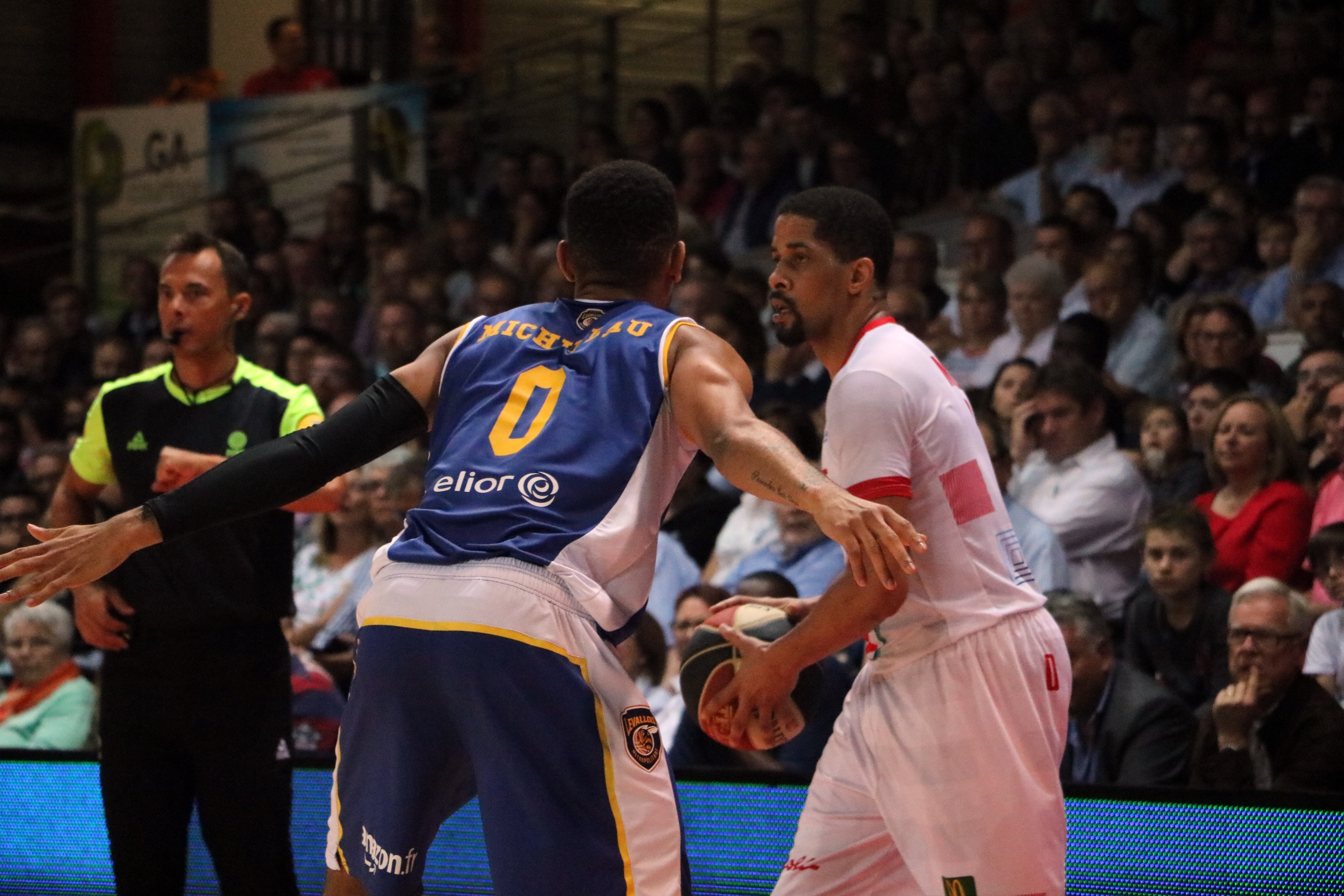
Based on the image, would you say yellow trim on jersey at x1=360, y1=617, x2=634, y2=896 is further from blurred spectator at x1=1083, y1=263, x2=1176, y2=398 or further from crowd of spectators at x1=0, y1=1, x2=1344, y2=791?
blurred spectator at x1=1083, y1=263, x2=1176, y2=398

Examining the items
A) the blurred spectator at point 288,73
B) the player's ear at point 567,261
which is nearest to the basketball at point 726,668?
the player's ear at point 567,261

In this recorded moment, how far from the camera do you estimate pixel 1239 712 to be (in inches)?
222

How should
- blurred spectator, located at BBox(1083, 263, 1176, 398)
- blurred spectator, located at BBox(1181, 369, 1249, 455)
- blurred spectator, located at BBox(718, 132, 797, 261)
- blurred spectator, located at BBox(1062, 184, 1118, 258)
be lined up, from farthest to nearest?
blurred spectator, located at BBox(718, 132, 797, 261)
blurred spectator, located at BBox(1062, 184, 1118, 258)
blurred spectator, located at BBox(1083, 263, 1176, 398)
blurred spectator, located at BBox(1181, 369, 1249, 455)

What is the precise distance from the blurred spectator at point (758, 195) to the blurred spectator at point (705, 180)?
0.73 feet

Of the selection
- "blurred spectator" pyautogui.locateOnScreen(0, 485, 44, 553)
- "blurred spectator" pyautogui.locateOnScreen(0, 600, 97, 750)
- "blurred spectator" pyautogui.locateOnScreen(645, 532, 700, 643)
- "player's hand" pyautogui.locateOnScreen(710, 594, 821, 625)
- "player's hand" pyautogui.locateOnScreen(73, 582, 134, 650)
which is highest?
"player's hand" pyautogui.locateOnScreen(710, 594, 821, 625)

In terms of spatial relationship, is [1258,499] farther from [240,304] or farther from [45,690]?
[45,690]

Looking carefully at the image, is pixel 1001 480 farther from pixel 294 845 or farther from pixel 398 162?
pixel 398 162

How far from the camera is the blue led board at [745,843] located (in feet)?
15.9

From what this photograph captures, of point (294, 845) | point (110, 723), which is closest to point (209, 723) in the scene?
point (110, 723)

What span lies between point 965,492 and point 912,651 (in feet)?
1.27

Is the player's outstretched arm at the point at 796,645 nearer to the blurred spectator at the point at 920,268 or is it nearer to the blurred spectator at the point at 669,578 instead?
the blurred spectator at the point at 669,578

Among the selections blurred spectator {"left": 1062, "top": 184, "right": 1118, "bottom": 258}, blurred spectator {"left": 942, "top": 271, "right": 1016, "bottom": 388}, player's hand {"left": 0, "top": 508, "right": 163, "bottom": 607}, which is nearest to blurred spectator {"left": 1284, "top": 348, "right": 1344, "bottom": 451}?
blurred spectator {"left": 942, "top": 271, "right": 1016, "bottom": 388}

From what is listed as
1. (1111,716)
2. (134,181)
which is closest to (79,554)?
(1111,716)

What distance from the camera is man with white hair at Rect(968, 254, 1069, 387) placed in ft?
28.6
